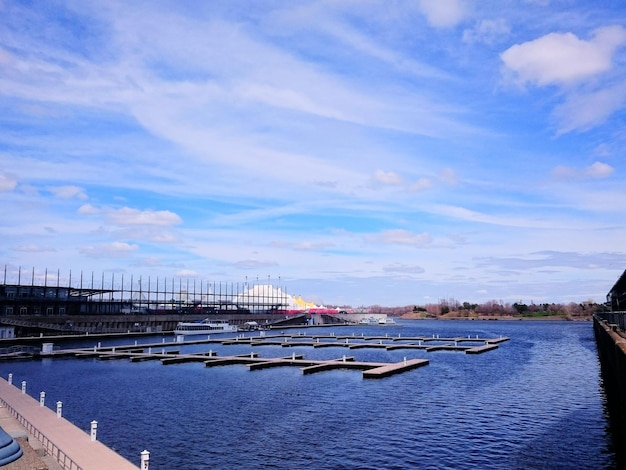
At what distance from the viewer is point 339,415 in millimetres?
45938

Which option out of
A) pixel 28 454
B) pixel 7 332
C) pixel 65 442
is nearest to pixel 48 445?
pixel 65 442

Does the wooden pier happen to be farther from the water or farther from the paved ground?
the paved ground

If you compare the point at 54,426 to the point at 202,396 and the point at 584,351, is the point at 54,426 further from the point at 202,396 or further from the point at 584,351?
the point at 584,351

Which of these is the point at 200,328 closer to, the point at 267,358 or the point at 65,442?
the point at 267,358

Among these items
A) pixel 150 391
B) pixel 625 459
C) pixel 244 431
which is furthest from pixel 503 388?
pixel 150 391

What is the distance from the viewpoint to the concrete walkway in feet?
85.1

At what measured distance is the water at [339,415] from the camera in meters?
34.4

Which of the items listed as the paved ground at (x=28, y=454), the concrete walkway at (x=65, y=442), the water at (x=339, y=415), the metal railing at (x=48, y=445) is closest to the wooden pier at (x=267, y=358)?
the water at (x=339, y=415)

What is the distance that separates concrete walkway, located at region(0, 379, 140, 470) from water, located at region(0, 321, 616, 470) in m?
3.98

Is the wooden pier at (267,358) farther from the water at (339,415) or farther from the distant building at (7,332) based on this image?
the distant building at (7,332)

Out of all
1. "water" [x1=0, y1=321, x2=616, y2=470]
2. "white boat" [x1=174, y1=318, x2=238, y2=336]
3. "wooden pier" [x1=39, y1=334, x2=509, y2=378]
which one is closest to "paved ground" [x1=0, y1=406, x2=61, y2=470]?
"water" [x1=0, y1=321, x2=616, y2=470]

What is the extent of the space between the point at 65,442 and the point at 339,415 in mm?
23583

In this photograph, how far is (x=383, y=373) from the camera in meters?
68.8

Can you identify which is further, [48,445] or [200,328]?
[200,328]
